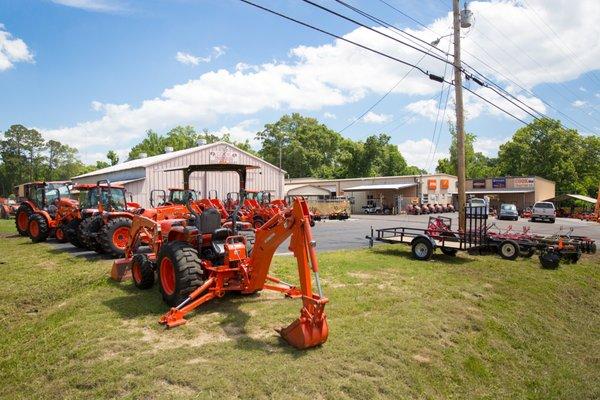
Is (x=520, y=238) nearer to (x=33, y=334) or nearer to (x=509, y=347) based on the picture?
(x=509, y=347)

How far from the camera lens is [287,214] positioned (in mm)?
5992

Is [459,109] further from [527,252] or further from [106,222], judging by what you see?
[106,222]

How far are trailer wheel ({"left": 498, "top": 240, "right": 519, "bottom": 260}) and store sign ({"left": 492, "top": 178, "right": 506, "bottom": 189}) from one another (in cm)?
4036

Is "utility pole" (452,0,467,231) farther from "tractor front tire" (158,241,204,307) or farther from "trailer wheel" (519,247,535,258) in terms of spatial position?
"tractor front tire" (158,241,204,307)

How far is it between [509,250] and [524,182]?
40.1m

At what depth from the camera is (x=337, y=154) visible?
71.7 meters

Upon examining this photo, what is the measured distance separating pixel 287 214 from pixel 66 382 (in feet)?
10.7

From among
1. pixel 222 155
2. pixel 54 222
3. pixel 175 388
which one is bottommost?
pixel 175 388

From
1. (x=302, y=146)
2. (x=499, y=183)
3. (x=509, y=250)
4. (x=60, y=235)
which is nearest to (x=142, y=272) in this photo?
(x=60, y=235)

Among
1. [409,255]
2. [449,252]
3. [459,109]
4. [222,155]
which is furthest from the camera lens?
[222,155]

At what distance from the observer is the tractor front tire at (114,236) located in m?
12.3

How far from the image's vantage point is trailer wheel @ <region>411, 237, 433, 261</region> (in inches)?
508

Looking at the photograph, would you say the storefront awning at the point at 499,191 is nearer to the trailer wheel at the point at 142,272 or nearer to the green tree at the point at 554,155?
the green tree at the point at 554,155

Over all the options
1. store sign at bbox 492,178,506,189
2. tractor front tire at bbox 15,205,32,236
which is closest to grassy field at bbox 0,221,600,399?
tractor front tire at bbox 15,205,32,236
